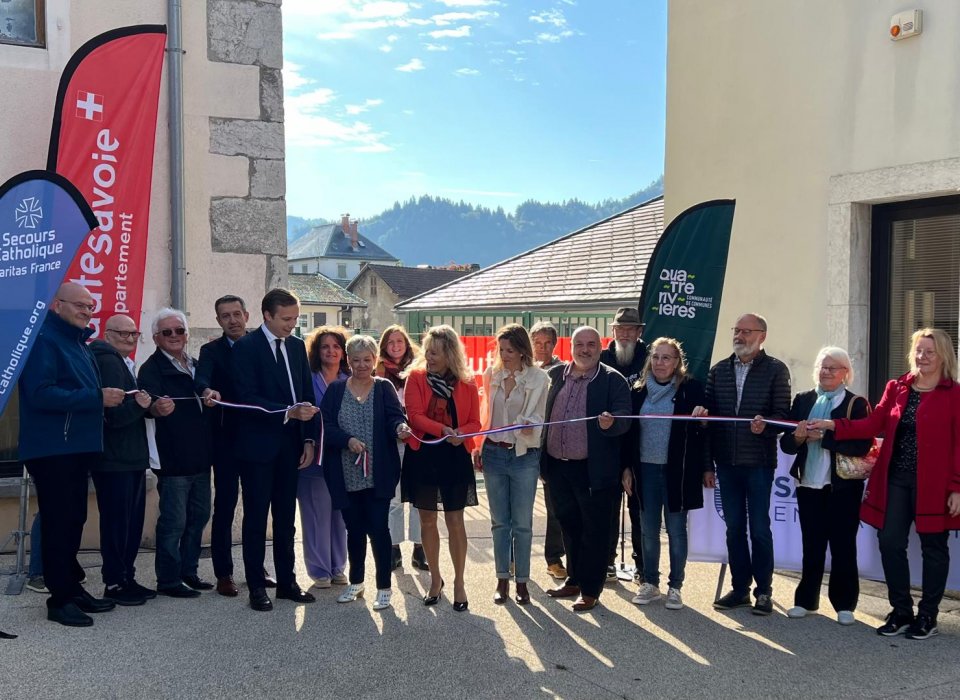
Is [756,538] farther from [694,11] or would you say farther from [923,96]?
[694,11]

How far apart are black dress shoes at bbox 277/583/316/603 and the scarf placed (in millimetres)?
3076

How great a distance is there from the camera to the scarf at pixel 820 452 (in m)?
5.18

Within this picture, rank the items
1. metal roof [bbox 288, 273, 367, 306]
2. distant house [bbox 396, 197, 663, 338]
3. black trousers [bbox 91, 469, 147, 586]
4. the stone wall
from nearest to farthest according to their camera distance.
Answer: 1. black trousers [bbox 91, 469, 147, 586]
2. the stone wall
3. distant house [bbox 396, 197, 663, 338]
4. metal roof [bbox 288, 273, 367, 306]

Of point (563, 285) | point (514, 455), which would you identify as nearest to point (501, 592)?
point (514, 455)

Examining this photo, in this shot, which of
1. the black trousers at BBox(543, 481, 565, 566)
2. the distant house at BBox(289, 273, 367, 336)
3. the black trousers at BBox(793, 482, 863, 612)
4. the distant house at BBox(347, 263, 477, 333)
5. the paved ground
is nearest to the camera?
the paved ground

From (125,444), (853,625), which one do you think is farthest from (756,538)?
(125,444)

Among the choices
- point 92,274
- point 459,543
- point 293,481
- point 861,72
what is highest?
point 861,72

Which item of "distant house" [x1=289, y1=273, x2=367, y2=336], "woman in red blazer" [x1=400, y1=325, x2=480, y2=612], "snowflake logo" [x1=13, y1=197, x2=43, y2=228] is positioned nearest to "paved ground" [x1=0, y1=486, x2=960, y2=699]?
"woman in red blazer" [x1=400, y1=325, x2=480, y2=612]

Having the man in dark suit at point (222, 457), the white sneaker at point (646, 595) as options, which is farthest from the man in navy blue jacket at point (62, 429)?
the white sneaker at point (646, 595)

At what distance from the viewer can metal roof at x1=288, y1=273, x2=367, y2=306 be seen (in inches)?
2344

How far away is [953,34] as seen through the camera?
5.84 meters

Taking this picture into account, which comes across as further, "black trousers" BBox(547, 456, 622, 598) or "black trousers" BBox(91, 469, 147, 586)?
"black trousers" BBox(547, 456, 622, 598)

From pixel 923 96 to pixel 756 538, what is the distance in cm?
317

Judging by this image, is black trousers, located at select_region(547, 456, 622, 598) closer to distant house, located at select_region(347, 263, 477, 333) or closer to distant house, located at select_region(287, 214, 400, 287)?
distant house, located at select_region(347, 263, 477, 333)
